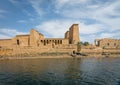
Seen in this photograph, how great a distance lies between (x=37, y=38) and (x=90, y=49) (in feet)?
117

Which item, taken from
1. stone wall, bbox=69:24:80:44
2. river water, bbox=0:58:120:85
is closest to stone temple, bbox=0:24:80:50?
stone wall, bbox=69:24:80:44

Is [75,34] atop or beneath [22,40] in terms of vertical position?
atop

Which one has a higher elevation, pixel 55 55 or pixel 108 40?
pixel 108 40

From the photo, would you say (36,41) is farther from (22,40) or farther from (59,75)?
(59,75)

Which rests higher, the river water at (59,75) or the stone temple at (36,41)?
the stone temple at (36,41)

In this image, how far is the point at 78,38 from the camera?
10300 cm

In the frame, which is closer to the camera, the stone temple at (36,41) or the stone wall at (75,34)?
the stone temple at (36,41)

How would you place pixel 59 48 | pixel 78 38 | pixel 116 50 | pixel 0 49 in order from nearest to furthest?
pixel 0 49 → pixel 59 48 → pixel 116 50 → pixel 78 38

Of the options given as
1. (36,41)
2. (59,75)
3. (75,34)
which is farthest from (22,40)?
(59,75)

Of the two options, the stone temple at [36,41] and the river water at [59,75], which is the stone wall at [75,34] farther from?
the river water at [59,75]

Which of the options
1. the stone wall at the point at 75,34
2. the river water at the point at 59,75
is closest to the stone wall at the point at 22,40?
the stone wall at the point at 75,34

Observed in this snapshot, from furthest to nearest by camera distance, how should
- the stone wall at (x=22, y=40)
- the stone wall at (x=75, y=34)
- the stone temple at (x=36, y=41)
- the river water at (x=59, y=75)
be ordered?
1. the stone wall at (x=75, y=34)
2. the stone wall at (x=22, y=40)
3. the stone temple at (x=36, y=41)
4. the river water at (x=59, y=75)

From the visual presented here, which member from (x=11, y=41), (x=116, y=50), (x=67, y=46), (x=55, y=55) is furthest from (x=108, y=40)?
(x=11, y=41)

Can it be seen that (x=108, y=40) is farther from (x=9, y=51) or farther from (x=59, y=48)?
(x=9, y=51)
